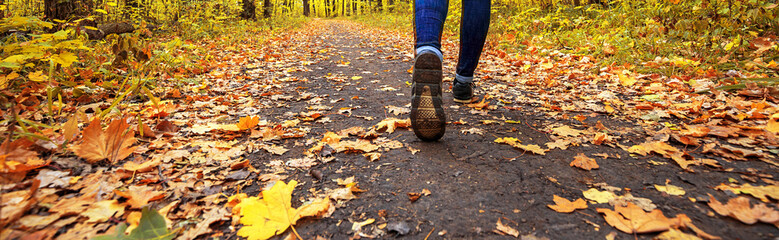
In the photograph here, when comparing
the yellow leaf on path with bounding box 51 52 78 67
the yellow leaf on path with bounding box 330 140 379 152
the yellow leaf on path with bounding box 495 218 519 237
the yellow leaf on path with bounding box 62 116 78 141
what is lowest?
the yellow leaf on path with bounding box 495 218 519 237

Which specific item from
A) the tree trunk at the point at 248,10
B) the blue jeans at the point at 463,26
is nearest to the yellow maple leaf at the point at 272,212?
the blue jeans at the point at 463,26

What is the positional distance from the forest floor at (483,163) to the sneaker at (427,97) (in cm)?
15

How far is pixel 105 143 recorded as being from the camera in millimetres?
1587

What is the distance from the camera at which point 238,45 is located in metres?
6.36

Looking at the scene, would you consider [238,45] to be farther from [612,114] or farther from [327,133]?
[612,114]

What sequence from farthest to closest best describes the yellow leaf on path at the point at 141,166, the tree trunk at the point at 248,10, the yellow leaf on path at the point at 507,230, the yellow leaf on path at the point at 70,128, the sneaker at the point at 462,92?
the tree trunk at the point at 248,10 → the sneaker at the point at 462,92 → the yellow leaf on path at the point at 70,128 → the yellow leaf on path at the point at 141,166 → the yellow leaf on path at the point at 507,230

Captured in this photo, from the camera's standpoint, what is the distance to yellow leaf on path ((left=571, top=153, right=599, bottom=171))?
1521mm

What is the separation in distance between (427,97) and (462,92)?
1079 mm

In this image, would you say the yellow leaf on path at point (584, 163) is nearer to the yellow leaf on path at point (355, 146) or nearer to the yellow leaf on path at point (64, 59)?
the yellow leaf on path at point (355, 146)

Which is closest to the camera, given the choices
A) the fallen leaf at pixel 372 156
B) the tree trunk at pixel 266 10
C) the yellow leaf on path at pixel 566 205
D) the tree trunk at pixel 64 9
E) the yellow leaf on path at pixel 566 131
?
the yellow leaf on path at pixel 566 205

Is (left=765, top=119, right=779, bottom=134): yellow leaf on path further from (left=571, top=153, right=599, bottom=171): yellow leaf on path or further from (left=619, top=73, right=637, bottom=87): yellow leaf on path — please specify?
(left=619, top=73, right=637, bottom=87): yellow leaf on path

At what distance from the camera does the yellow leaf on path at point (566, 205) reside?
47.1 inches

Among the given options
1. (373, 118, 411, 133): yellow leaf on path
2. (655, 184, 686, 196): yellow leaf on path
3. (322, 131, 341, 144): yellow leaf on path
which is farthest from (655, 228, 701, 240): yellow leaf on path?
(322, 131, 341, 144): yellow leaf on path

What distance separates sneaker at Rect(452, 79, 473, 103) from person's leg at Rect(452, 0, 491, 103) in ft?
0.18
